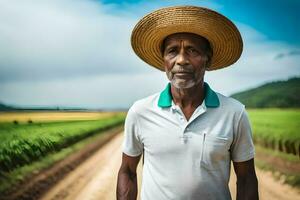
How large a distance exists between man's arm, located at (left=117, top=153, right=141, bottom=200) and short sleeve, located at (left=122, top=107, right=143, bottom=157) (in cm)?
5

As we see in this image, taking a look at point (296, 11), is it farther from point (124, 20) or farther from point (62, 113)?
point (62, 113)

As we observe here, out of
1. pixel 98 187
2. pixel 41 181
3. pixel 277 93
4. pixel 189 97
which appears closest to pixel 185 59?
pixel 189 97

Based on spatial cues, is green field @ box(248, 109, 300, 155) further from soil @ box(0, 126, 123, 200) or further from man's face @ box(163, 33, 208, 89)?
man's face @ box(163, 33, 208, 89)

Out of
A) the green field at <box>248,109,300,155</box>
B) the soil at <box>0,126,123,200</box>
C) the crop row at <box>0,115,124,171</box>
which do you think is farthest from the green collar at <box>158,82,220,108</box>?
the green field at <box>248,109,300,155</box>

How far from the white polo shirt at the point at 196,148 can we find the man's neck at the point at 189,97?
0.06 meters

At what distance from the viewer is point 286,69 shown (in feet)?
15.3

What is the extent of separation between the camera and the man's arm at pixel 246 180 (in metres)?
1.64

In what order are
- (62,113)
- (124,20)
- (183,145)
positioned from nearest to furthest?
(183,145)
(124,20)
(62,113)

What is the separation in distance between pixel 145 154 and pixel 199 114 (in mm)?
230

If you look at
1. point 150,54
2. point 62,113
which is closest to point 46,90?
point 62,113

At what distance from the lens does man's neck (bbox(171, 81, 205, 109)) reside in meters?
1.71

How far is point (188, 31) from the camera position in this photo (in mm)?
1699

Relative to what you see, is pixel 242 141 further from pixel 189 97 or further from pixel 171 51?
pixel 171 51

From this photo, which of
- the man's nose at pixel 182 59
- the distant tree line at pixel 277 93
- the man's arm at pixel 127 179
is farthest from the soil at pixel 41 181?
the man's nose at pixel 182 59
